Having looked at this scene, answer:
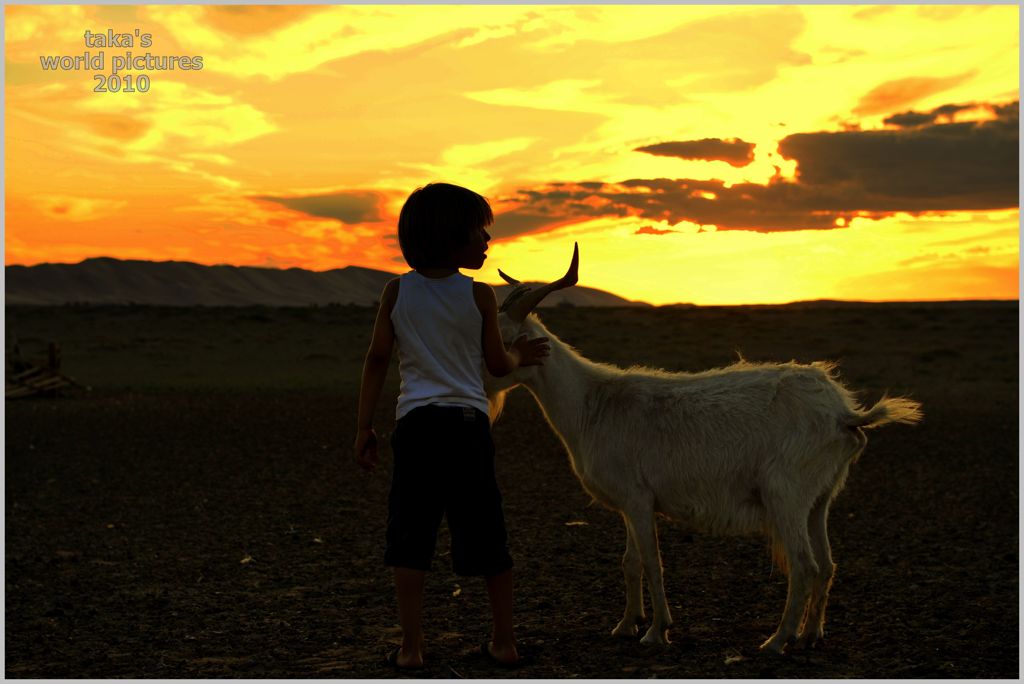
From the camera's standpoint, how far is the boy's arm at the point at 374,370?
5309mm

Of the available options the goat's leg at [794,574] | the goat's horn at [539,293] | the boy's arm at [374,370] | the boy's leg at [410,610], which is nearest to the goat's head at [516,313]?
the goat's horn at [539,293]

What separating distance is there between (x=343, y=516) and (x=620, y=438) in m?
5.80

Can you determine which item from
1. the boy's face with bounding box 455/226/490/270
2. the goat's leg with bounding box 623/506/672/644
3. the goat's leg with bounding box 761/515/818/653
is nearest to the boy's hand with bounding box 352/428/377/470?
the boy's face with bounding box 455/226/490/270

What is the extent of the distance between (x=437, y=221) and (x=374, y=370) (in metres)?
0.83

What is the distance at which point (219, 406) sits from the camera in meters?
22.9

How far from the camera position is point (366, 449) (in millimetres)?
5508

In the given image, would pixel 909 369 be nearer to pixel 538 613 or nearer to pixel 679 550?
pixel 679 550

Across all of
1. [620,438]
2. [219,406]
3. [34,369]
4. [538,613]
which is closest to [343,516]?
[538,613]

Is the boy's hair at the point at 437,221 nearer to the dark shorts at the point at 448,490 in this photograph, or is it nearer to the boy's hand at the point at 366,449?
the dark shorts at the point at 448,490

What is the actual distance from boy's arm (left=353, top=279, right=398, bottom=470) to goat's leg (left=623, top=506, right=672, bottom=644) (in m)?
1.81

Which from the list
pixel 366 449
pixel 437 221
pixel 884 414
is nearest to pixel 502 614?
pixel 366 449

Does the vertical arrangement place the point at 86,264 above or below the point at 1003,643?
above

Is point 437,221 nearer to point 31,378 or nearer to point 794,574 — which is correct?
point 794,574

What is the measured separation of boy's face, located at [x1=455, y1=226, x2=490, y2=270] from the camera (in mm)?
5281
